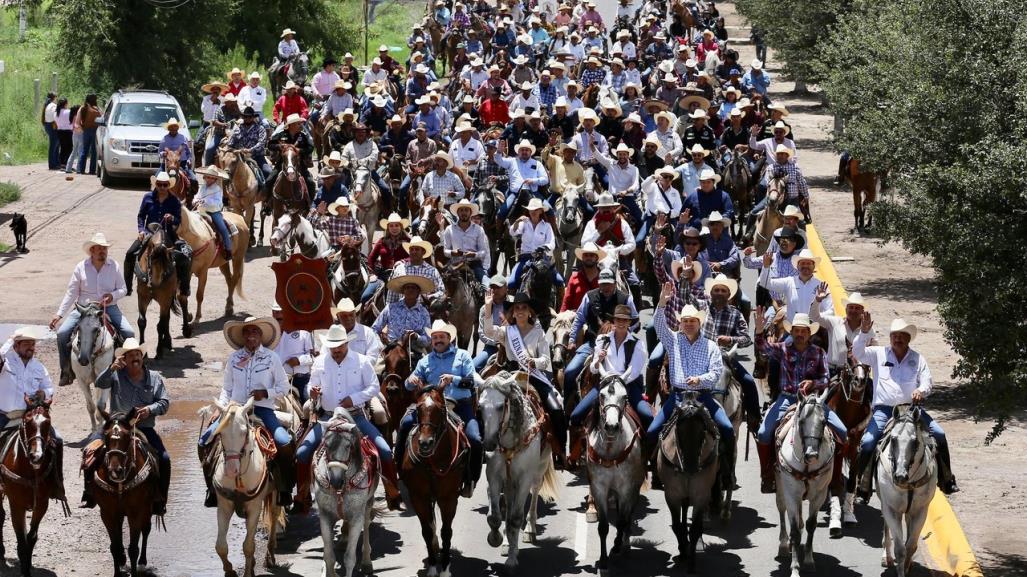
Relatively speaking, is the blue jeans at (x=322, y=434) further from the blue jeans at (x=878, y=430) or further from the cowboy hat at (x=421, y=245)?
the blue jeans at (x=878, y=430)

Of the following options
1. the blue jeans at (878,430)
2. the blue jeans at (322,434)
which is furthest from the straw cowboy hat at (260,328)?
the blue jeans at (878,430)

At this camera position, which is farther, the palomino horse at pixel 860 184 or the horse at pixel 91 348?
the palomino horse at pixel 860 184

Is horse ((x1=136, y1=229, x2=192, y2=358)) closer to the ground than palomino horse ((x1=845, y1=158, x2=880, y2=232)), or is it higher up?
closer to the ground

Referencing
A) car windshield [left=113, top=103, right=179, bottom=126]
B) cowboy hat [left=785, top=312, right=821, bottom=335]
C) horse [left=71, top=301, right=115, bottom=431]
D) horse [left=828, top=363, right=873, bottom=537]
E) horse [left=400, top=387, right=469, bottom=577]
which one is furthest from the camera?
car windshield [left=113, top=103, right=179, bottom=126]

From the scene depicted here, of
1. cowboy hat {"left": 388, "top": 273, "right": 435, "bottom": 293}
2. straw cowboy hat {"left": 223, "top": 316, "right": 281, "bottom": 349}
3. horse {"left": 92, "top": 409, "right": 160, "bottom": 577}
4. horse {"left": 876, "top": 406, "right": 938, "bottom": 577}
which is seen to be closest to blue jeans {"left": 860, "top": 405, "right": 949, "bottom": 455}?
horse {"left": 876, "top": 406, "right": 938, "bottom": 577}

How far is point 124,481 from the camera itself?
1435 centimetres

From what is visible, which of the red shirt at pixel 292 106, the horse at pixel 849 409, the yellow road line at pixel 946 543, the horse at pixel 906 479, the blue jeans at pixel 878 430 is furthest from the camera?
the red shirt at pixel 292 106

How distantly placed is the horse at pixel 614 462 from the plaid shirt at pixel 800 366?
163 cm

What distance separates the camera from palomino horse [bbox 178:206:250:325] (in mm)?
23953

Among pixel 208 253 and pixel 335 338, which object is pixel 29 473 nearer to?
pixel 335 338

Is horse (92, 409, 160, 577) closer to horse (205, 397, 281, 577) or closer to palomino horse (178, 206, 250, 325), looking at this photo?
horse (205, 397, 281, 577)

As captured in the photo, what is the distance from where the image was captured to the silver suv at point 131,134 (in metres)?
37.4

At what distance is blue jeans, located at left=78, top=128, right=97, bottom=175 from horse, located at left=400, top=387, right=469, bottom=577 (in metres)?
26.8

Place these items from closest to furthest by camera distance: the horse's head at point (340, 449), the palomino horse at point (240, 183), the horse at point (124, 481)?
the horse's head at point (340, 449) → the horse at point (124, 481) → the palomino horse at point (240, 183)
